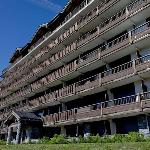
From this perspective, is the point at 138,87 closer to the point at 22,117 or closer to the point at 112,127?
the point at 112,127

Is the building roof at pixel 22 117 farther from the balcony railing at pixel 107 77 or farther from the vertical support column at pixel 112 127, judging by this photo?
the vertical support column at pixel 112 127

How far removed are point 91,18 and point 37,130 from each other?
18348mm

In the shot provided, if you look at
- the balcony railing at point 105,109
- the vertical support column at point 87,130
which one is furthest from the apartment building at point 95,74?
the vertical support column at point 87,130

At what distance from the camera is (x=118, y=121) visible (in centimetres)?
2677

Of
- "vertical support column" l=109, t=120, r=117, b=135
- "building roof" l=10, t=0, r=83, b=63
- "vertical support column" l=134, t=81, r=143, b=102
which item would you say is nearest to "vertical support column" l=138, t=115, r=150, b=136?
"vertical support column" l=134, t=81, r=143, b=102

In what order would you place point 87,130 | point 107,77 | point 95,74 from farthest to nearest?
point 95,74
point 87,130
point 107,77

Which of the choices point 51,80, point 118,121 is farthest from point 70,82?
point 118,121

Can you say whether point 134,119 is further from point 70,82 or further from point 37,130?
point 37,130

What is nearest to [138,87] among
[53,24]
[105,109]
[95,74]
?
[105,109]

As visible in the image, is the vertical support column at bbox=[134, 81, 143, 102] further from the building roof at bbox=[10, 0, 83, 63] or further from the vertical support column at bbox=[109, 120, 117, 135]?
the building roof at bbox=[10, 0, 83, 63]

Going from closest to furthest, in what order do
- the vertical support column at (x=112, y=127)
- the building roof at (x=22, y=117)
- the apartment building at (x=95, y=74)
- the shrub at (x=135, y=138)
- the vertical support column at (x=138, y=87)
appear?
the shrub at (x=135, y=138)
the vertical support column at (x=138, y=87)
the apartment building at (x=95, y=74)
the vertical support column at (x=112, y=127)
the building roof at (x=22, y=117)

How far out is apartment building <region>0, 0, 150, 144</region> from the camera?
81.5ft

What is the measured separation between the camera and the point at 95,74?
32312mm

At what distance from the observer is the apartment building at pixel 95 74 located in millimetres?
24828
